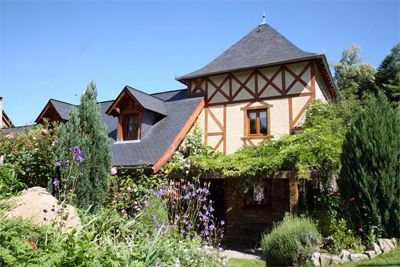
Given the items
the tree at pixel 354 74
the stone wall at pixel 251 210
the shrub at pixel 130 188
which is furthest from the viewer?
the tree at pixel 354 74

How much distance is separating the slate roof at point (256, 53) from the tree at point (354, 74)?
45.8ft

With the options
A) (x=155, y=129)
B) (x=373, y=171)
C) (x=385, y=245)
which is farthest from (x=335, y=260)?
(x=155, y=129)

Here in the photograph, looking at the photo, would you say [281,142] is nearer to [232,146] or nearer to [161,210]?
[232,146]

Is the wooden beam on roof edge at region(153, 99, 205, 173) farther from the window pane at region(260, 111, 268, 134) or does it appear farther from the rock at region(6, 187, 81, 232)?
the rock at region(6, 187, 81, 232)

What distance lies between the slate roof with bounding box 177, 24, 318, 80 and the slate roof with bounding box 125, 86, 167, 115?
1.45 metres

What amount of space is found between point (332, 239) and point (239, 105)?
6.47 meters

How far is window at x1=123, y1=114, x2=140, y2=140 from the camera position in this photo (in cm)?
1327

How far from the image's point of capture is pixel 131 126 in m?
13.5

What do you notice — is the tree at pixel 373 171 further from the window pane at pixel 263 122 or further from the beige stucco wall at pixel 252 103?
the window pane at pixel 263 122

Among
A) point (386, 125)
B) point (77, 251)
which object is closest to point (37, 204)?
point (77, 251)

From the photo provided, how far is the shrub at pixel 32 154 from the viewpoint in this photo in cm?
815

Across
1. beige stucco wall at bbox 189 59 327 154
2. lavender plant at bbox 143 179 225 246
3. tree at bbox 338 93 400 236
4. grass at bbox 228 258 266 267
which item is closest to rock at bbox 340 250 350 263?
tree at bbox 338 93 400 236

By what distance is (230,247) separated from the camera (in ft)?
32.9

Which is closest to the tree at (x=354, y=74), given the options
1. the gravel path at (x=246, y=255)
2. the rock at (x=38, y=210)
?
the gravel path at (x=246, y=255)
